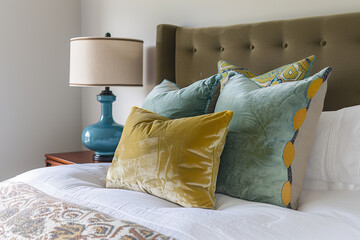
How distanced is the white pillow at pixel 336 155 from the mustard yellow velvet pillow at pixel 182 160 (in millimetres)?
338

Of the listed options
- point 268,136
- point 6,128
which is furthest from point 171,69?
point 6,128

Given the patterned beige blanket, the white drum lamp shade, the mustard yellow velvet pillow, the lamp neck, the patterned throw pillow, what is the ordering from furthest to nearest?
the lamp neck, the white drum lamp shade, the patterned throw pillow, the mustard yellow velvet pillow, the patterned beige blanket

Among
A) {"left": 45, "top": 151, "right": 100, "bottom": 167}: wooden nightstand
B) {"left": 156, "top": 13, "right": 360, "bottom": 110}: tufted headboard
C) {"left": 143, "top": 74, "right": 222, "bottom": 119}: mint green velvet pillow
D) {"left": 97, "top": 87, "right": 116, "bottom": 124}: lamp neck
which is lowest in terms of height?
{"left": 45, "top": 151, "right": 100, "bottom": 167}: wooden nightstand

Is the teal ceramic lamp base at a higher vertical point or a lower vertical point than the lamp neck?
lower

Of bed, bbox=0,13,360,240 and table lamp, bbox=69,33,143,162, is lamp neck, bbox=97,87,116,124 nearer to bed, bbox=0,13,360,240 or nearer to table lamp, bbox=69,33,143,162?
table lamp, bbox=69,33,143,162

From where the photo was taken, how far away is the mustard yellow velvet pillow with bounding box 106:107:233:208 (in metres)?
1.19

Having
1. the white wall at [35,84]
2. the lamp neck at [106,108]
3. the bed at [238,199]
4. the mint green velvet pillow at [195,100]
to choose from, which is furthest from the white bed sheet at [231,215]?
the white wall at [35,84]

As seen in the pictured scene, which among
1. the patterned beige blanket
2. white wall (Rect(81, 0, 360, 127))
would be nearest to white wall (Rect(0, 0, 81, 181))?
white wall (Rect(81, 0, 360, 127))

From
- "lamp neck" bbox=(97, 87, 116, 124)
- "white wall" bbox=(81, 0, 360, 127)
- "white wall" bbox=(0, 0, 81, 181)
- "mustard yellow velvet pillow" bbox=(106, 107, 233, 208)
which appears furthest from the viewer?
"white wall" bbox=(0, 0, 81, 181)

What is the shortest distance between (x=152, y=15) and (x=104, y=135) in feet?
2.80

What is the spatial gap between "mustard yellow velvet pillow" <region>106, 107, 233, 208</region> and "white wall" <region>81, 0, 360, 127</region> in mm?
901

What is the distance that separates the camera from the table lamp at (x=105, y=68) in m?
2.25

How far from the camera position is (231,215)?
1008mm

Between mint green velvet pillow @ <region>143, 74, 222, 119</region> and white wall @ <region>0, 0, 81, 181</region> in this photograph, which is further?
white wall @ <region>0, 0, 81, 181</region>
